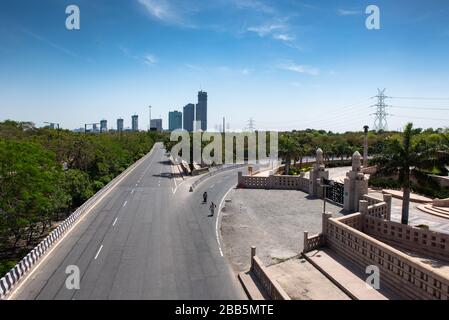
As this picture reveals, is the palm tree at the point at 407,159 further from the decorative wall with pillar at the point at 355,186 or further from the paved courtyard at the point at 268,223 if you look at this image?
the paved courtyard at the point at 268,223

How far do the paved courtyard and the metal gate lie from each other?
4.12ft

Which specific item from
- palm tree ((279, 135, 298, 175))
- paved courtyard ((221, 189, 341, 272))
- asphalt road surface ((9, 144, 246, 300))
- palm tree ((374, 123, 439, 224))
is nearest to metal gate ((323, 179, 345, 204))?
paved courtyard ((221, 189, 341, 272))

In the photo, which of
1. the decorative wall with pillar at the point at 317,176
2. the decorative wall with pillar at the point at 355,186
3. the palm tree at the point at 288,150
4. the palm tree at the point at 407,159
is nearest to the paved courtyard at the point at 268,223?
the decorative wall with pillar at the point at 317,176

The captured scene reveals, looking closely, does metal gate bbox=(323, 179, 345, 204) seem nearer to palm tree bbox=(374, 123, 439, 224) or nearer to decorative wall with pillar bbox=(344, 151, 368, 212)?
decorative wall with pillar bbox=(344, 151, 368, 212)

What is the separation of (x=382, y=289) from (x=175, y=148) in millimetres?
56071

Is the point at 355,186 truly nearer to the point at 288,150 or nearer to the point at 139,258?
the point at 139,258

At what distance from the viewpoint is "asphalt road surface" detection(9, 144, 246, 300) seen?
16.5 m

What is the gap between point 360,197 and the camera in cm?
3123

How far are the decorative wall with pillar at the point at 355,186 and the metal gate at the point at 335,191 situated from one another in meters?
2.61

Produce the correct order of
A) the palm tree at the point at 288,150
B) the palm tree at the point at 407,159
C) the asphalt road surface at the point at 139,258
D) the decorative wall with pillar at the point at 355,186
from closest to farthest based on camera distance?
1. the asphalt road surface at the point at 139,258
2. the palm tree at the point at 407,159
3. the decorative wall with pillar at the point at 355,186
4. the palm tree at the point at 288,150

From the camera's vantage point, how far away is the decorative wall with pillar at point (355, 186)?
31.3 meters
